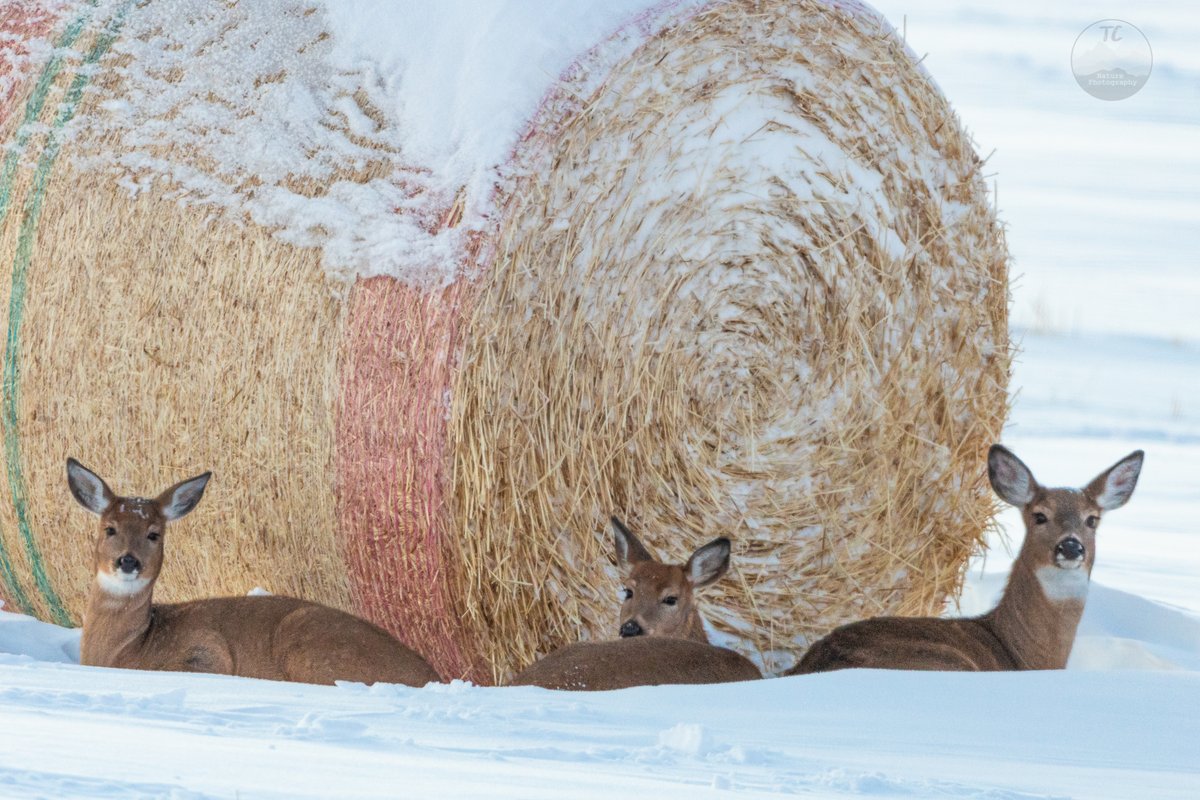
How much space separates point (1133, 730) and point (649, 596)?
6.01 feet

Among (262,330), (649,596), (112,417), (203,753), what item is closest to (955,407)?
(649,596)

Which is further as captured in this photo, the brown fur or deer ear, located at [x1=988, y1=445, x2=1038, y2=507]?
deer ear, located at [x1=988, y1=445, x2=1038, y2=507]

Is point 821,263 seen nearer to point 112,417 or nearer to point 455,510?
point 455,510

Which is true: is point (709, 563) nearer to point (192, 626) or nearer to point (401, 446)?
point (401, 446)

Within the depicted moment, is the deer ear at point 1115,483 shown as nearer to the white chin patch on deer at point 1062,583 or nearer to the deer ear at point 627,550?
the white chin patch on deer at point 1062,583

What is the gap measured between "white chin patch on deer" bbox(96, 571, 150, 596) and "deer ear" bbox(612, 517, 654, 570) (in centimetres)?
154

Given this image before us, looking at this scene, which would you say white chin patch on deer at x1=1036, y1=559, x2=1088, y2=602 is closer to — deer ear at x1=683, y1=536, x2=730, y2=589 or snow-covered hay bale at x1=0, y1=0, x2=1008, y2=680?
snow-covered hay bale at x1=0, y1=0, x2=1008, y2=680

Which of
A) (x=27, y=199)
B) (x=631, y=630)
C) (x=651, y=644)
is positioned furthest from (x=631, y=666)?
(x=27, y=199)

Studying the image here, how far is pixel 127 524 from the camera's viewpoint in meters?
5.72

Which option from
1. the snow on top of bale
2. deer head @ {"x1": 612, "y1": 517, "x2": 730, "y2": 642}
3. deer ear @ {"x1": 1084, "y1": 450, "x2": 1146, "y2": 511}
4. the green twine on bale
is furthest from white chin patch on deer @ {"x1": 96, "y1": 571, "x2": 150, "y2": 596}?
deer ear @ {"x1": 1084, "y1": 450, "x2": 1146, "y2": 511}

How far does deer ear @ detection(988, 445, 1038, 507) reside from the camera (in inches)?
235

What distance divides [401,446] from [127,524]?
3.47 feet

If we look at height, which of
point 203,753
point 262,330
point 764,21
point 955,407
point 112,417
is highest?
point 764,21

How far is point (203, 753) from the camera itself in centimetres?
345
